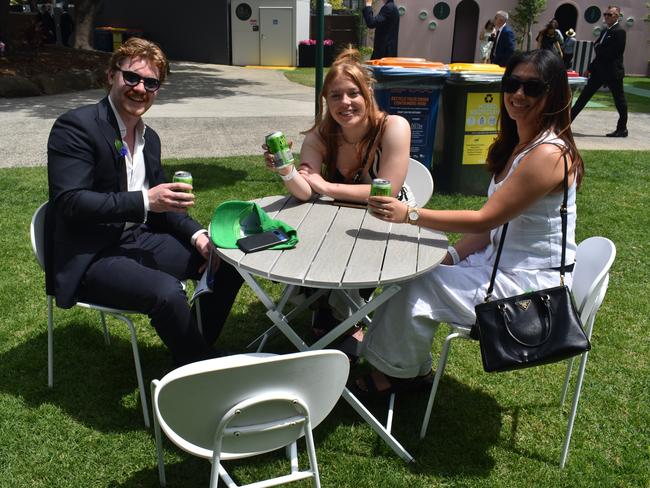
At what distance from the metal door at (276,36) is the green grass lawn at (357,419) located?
1838 centimetres

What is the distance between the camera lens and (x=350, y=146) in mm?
3082

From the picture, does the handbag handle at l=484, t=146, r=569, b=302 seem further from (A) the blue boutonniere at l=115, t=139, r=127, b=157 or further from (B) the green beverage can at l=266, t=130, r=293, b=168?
(A) the blue boutonniere at l=115, t=139, r=127, b=157

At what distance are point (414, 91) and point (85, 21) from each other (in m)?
15.2

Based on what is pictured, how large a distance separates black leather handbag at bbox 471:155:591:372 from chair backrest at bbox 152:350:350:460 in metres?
0.70

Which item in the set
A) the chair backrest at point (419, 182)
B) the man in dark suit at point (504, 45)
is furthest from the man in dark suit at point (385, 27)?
the chair backrest at point (419, 182)

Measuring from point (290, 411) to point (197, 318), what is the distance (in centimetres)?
136

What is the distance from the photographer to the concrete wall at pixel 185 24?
825 inches

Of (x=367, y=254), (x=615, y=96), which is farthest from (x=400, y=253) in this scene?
(x=615, y=96)

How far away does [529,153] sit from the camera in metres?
2.25

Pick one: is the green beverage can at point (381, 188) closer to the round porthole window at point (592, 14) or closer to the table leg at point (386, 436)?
the table leg at point (386, 436)

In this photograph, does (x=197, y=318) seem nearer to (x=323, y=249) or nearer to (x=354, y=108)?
(x=323, y=249)

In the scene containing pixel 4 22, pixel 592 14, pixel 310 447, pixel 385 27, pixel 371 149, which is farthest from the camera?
pixel 592 14

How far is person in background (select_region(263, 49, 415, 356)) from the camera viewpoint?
9.45 ft

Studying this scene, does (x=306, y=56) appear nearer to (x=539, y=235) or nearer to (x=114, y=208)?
(x=114, y=208)
